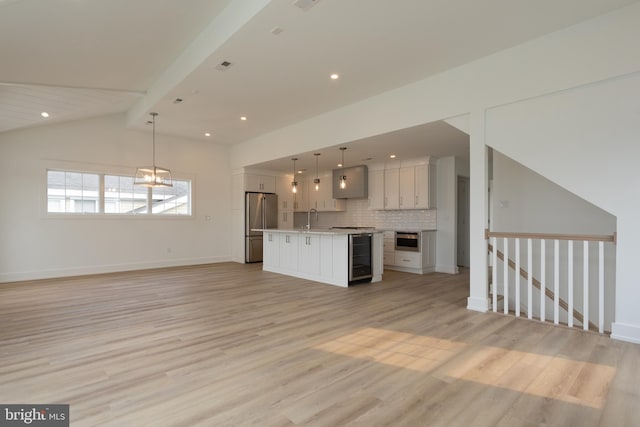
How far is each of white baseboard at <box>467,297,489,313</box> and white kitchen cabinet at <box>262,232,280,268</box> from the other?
414 centimetres

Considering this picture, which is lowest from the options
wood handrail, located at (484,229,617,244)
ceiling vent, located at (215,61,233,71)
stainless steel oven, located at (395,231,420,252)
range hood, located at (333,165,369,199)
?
stainless steel oven, located at (395,231,420,252)

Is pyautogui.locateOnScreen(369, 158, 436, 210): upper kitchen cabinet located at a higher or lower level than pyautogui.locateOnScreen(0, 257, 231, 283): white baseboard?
higher

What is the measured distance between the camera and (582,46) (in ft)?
11.1

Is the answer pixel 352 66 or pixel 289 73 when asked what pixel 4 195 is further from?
pixel 352 66

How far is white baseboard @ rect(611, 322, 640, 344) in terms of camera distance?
10.1 feet

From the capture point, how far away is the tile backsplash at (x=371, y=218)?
309 inches

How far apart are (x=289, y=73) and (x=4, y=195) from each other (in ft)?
19.5

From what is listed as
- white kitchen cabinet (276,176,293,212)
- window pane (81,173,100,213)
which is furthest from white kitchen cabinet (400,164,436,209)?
window pane (81,173,100,213)

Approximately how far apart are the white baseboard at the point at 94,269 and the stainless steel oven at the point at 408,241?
194 inches

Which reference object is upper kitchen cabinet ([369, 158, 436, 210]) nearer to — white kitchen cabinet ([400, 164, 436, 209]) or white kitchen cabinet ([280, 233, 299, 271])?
white kitchen cabinet ([400, 164, 436, 209])

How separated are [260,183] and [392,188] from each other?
3.71 meters

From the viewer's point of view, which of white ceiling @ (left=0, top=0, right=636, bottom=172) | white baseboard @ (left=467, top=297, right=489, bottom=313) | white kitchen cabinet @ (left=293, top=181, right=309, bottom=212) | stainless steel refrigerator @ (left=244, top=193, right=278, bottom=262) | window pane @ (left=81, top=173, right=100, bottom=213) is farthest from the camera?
white kitchen cabinet @ (left=293, top=181, right=309, bottom=212)

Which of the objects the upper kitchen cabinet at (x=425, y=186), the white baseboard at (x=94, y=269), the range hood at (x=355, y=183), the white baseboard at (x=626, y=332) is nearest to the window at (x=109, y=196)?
the white baseboard at (x=94, y=269)

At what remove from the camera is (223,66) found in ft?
14.1
